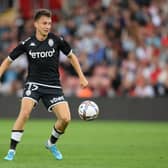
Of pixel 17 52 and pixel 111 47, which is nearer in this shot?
pixel 17 52

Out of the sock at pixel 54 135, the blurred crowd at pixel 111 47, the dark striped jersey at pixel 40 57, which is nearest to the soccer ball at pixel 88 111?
the sock at pixel 54 135

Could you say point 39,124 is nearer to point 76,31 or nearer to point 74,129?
point 74,129

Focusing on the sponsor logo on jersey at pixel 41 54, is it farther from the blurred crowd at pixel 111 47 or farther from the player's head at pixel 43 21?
the blurred crowd at pixel 111 47

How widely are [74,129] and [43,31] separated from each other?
807 centimetres

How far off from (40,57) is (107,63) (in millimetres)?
11909

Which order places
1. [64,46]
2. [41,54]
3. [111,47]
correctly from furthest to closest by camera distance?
[111,47] → [64,46] → [41,54]

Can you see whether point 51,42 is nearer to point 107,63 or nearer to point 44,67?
point 44,67

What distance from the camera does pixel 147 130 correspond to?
18500mm

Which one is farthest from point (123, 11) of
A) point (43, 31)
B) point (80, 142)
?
point (43, 31)

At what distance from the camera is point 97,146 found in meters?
13.9

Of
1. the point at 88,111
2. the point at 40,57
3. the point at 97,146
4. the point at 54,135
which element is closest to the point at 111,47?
the point at 97,146

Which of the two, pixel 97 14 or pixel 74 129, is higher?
pixel 97 14

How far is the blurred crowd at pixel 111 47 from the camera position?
22328mm

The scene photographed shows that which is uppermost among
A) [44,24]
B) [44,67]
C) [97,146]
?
[44,24]
